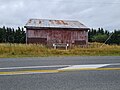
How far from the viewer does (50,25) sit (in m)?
34.9

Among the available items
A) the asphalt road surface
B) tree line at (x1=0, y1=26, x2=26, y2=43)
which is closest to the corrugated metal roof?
the asphalt road surface

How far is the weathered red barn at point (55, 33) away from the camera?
33.7 m

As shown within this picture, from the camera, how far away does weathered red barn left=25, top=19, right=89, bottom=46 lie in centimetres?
3372

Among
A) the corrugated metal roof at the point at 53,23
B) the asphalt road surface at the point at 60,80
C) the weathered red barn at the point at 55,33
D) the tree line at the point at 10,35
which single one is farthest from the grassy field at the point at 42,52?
the tree line at the point at 10,35

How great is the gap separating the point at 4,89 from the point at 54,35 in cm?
2919

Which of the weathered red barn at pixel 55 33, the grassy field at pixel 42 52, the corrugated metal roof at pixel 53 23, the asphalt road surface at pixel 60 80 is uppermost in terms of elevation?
the corrugated metal roof at pixel 53 23

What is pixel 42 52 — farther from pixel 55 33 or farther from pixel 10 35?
pixel 10 35

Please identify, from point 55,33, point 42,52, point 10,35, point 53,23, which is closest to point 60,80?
point 42,52

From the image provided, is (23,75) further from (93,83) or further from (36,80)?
(93,83)

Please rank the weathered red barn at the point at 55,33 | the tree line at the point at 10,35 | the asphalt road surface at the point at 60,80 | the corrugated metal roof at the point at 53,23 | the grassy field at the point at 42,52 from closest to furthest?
the asphalt road surface at the point at 60,80 → the grassy field at the point at 42,52 → the weathered red barn at the point at 55,33 → the corrugated metal roof at the point at 53,23 → the tree line at the point at 10,35

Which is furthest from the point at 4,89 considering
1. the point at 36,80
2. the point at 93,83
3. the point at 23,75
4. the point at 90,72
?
the point at 90,72

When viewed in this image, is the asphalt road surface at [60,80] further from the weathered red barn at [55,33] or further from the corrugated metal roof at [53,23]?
the corrugated metal roof at [53,23]

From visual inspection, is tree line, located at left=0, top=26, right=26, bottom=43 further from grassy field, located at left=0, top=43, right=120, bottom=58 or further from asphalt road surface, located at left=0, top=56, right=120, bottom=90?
asphalt road surface, located at left=0, top=56, right=120, bottom=90

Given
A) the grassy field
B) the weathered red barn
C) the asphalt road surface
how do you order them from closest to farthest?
the asphalt road surface < the grassy field < the weathered red barn
